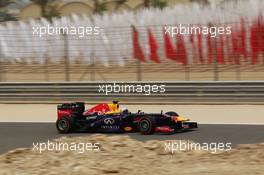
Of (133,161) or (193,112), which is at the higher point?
(193,112)

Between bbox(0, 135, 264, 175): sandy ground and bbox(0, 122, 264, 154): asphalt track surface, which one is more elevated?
bbox(0, 122, 264, 154): asphalt track surface

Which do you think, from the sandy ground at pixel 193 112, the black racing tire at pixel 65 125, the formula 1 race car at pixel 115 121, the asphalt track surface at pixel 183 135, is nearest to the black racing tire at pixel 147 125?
the formula 1 race car at pixel 115 121

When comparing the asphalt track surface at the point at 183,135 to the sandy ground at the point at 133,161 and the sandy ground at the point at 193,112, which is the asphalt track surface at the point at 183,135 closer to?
the sandy ground at the point at 193,112

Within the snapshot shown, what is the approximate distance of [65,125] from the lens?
12.8 m

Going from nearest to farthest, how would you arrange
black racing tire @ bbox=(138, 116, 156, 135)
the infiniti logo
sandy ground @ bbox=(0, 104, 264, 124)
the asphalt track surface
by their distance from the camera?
the asphalt track surface → black racing tire @ bbox=(138, 116, 156, 135) → the infiniti logo → sandy ground @ bbox=(0, 104, 264, 124)

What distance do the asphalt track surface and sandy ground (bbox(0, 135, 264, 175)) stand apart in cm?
183

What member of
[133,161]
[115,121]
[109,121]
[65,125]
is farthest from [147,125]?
[133,161]

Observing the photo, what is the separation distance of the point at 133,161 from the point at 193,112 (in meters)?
8.07

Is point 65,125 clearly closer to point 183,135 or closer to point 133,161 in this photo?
point 183,135

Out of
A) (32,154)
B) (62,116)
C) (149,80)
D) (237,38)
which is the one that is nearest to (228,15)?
(237,38)

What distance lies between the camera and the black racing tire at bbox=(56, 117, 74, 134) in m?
12.7

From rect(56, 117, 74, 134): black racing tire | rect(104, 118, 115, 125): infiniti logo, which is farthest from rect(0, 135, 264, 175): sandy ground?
rect(56, 117, 74, 134): black racing tire

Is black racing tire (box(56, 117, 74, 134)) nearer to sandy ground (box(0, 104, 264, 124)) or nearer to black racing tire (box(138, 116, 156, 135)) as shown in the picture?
black racing tire (box(138, 116, 156, 135))

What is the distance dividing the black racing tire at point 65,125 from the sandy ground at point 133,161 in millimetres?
3138
